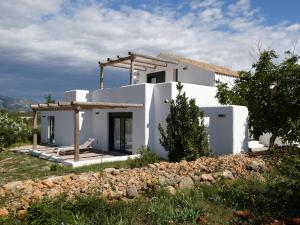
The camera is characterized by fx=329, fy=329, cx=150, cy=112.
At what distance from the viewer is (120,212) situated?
6.29 m

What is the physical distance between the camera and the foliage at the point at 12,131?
2439cm

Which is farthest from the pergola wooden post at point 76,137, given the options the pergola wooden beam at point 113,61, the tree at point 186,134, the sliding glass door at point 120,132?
the pergola wooden beam at point 113,61

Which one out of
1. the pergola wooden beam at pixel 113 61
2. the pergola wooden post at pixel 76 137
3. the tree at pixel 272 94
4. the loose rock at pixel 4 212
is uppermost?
the pergola wooden beam at pixel 113 61

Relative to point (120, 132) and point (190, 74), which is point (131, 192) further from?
point (190, 74)

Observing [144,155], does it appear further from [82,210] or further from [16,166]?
[82,210]

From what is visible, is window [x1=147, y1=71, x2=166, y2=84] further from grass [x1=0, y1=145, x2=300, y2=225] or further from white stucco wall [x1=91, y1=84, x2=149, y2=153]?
grass [x1=0, y1=145, x2=300, y2=225]

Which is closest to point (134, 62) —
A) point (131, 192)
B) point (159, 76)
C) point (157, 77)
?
point (159, 76)

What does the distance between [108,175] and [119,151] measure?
10005 mm

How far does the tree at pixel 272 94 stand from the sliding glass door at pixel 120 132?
657cm

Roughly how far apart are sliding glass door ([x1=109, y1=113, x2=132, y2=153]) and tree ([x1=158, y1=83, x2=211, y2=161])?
4720 millimetres

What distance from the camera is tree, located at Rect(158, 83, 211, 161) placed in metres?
14.1

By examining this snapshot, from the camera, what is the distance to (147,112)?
17.4 m

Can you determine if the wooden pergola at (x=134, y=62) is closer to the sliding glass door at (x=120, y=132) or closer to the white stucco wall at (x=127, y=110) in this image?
the white stucco wall at (x=127, y=110)

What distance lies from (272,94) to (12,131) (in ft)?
62.5
